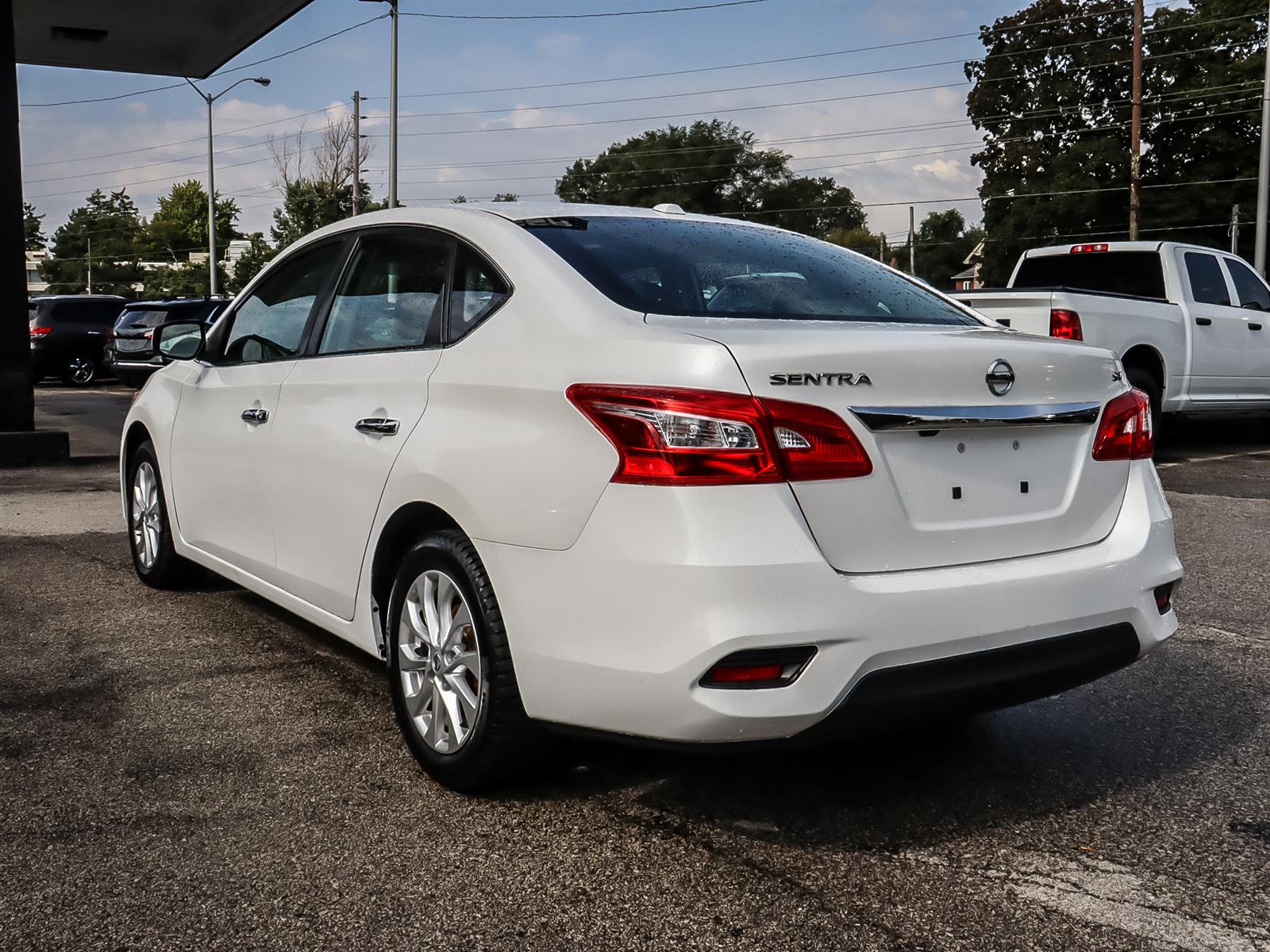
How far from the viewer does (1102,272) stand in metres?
12.6

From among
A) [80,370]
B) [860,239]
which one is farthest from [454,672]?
[860,239]

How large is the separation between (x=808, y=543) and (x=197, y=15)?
1462 centimetres

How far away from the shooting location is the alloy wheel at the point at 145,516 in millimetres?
5797

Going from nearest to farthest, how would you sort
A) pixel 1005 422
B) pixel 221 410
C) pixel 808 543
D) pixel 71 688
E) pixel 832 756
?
pixel 808 543 < pixel 1005 422 < pixel 832 756 < pixel 71 688 < pixel 221 410

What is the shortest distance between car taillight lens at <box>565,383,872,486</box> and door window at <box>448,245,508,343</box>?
2.61ft

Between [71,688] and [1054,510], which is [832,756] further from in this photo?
[71,688]

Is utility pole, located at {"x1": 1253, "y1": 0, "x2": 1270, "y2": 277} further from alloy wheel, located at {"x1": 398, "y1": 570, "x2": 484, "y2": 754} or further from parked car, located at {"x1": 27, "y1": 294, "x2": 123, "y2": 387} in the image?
alloy wheel, located at {"x1": 398, "y1": 570, "x2": 484, "y2": 754}

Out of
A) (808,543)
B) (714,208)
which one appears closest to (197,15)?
(808,543)

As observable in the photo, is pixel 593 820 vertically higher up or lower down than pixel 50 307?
lower down

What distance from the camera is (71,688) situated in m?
4.39

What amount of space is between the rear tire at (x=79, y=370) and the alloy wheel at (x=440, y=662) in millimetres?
24281

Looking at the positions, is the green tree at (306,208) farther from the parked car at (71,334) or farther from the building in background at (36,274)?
the building in background at (36,274)

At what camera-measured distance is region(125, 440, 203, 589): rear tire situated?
5.69 metres

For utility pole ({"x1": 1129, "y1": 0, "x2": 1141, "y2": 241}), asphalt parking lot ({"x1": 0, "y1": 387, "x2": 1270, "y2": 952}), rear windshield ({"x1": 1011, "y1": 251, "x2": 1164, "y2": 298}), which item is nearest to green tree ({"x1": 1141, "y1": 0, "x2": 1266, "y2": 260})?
utility pole ({"x1": 1129, "y1": 0, "x2": 1141, "y2": 241})
